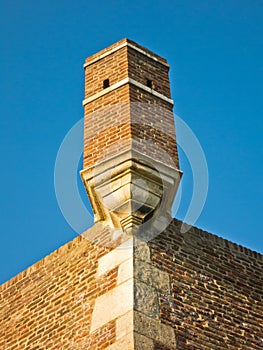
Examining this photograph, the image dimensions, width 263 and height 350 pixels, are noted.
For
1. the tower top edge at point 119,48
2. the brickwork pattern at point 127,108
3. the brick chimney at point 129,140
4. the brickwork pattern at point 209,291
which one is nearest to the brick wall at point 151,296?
the brickwork pattern at point 209,291

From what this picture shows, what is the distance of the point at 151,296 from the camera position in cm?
849

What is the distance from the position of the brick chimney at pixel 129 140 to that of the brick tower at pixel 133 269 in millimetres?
15

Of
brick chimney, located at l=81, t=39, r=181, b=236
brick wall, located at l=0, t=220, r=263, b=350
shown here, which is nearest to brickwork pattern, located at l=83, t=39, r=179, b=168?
brick chimney, located at l=81, t=39, r=181, b=236

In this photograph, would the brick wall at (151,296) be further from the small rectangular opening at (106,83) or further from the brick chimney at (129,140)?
the small rectangular opening at (106,83)

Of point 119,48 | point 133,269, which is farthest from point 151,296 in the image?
point 119,48

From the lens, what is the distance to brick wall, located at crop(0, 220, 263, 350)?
27.5 ft

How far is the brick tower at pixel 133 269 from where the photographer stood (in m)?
8.45

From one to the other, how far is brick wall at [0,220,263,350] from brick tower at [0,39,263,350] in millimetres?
15

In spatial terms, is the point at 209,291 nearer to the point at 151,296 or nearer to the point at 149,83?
the point at 151,296

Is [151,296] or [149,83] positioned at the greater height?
[149,83]

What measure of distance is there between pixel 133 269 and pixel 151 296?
36cm

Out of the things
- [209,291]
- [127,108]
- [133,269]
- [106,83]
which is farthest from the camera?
[106,83]

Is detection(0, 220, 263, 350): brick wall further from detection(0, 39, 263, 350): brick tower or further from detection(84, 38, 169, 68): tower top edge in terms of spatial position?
detection(84, 38, 169, 68): tower top edge

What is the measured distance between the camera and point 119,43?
11.3 metres
